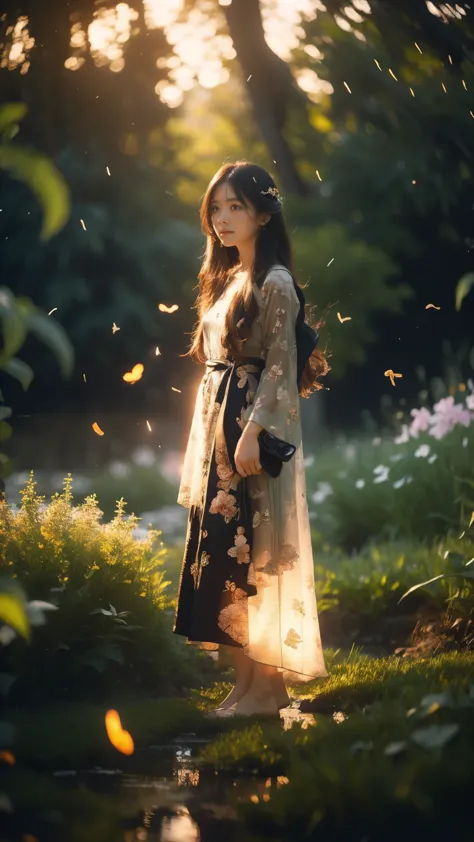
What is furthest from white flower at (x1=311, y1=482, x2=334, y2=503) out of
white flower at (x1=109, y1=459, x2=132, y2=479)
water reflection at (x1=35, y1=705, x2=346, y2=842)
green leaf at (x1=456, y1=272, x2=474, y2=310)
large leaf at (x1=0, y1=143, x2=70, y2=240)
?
large leaf at (x1=0, y1=143, x2=70, y2=240)

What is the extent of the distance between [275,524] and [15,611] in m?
1.66

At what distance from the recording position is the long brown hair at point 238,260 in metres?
3.89

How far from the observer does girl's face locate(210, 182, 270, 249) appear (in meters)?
4.01

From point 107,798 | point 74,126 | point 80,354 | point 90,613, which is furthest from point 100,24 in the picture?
point 80,354

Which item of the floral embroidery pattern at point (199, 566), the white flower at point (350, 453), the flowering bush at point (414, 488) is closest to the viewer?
the floral embroidery pattern at point (199, 566)

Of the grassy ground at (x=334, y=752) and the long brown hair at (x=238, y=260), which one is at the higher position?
the long brown hair at (x=238, y=260)

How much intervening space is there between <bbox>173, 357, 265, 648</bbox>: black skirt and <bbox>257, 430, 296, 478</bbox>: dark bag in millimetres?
A: 136

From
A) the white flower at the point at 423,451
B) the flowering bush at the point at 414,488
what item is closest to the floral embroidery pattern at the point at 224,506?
the flowering bush at the point at 414,488

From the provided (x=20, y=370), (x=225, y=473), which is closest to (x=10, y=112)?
(x=20, y=370)

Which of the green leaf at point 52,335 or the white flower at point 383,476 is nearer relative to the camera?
the green leaf at point 52,335

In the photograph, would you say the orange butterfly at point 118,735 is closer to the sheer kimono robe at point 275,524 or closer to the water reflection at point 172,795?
the water reflection at point 172,795

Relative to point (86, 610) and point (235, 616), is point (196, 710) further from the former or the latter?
point (86, 610)

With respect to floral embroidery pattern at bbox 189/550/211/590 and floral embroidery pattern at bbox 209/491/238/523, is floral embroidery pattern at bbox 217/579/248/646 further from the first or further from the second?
floral embroidery pattern at bbox 209/491/238/523

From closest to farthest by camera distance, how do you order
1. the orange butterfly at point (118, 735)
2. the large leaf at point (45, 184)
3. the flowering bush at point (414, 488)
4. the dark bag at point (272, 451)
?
the large leaf at point (45, 184), the orange butterfly at point (118, 735), the dark bag at point (272, 451), the flowering bush at point (414, 488)
